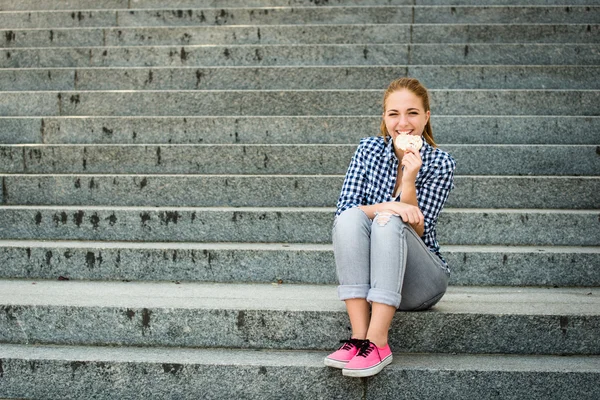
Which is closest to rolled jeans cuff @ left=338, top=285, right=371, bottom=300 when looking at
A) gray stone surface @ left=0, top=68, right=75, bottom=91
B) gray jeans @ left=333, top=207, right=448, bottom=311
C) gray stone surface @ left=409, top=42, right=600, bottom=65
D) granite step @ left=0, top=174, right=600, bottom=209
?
gray jeans @ left=333, top=207, right=448, bottom=311

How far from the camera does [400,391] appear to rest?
3.06 metres

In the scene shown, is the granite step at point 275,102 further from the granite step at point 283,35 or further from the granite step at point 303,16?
the granite step at point 303,16

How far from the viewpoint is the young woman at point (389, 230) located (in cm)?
291

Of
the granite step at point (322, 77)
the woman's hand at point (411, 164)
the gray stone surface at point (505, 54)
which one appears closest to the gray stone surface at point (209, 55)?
the gray stone surface at point (505, 54)

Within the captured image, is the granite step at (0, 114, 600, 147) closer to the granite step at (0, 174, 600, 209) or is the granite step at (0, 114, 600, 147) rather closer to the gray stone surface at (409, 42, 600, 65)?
the granite step at (0, 174, 600, 209)

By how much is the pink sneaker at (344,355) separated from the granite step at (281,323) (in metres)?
0.38

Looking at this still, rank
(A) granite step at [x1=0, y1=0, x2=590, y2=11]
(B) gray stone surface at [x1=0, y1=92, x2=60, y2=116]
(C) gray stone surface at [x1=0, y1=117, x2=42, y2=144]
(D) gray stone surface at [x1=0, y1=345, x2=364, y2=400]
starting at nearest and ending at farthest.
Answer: (D) gray stone surface at [x1=0, y1=345, x2=364, y2=400]
(C) gray stone surface at [x1=0, y1=117, x2=42, y2=144]
(B) gray stone surface at [x1=0, y1=92, x2=60, y2=116]
(A) granite step at [x1=0, y1=0, x2=590, y2=11]

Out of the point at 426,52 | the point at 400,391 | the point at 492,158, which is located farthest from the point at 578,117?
the point at 400,391

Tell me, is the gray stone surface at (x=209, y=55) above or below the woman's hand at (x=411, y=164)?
above

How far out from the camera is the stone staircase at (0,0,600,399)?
10.5 ft

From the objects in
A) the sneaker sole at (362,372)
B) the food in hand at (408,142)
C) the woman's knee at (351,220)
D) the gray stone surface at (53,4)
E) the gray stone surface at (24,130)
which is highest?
the gray stone surface at (53,4)

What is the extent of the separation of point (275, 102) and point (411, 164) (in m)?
2.73

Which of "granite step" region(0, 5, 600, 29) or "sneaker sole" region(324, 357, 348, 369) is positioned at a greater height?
"granite step" region(0, 5, 600, 29)

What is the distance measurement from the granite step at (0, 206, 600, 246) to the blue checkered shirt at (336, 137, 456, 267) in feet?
3.20
